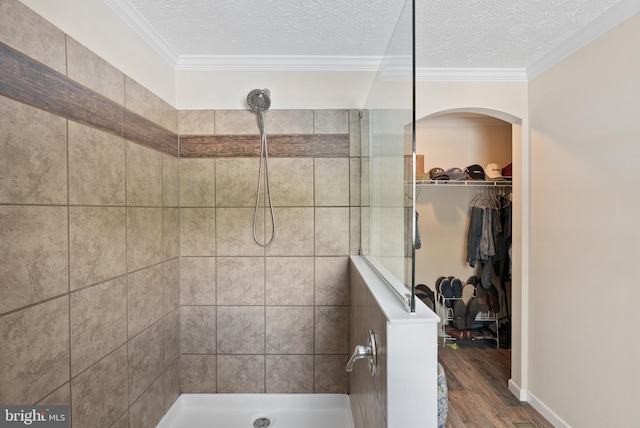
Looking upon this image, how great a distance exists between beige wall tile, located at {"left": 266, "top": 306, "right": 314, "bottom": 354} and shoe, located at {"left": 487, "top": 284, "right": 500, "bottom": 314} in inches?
94.0

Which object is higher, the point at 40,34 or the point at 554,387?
the point at 40,34

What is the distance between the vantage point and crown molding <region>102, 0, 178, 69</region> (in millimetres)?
1374

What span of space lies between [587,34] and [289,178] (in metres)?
1.96

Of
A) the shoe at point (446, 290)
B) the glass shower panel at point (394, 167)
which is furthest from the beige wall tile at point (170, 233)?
the shoe at point (446, 290)

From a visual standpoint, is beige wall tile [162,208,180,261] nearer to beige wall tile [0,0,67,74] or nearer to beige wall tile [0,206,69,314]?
beige wall tile [0,206,69,314]

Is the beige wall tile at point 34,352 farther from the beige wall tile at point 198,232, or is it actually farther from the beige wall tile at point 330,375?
the beige wall tile at point 330,375

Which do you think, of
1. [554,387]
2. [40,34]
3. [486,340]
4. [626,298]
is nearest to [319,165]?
[40,34]

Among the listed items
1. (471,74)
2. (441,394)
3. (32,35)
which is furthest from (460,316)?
(32,35)

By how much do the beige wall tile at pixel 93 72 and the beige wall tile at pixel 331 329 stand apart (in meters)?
1.72

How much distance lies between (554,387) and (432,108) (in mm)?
2078

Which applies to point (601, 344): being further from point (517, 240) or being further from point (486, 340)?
point (486, 340)

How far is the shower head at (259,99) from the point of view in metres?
1.89

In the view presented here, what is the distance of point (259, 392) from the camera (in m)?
2.00

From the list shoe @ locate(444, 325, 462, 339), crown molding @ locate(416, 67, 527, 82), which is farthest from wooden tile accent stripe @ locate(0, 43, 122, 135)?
shoe @ locate(444, 325, 462, 339)
